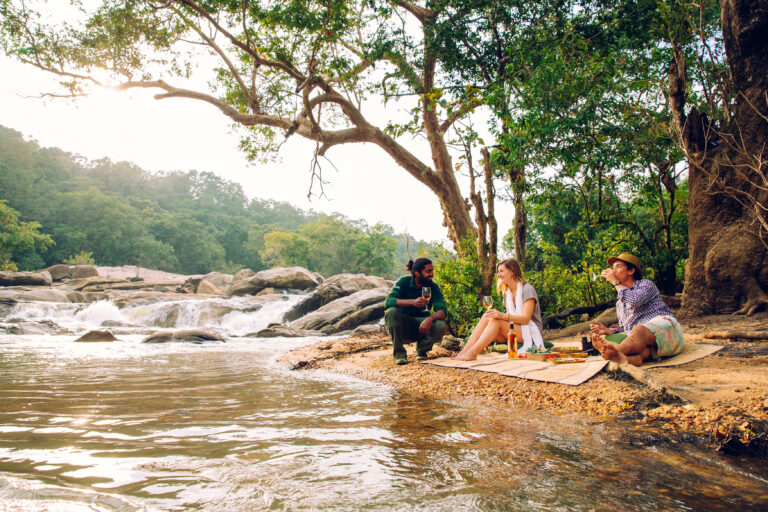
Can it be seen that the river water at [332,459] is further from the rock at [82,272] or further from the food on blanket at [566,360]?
the rock at [82,272]

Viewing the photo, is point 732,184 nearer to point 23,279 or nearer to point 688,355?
point 688,355

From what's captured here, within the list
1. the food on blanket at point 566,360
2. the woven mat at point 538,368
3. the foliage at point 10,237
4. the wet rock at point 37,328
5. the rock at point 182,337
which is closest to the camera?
the woven mat at point 538,368

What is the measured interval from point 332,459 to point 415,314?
3673 millimetres

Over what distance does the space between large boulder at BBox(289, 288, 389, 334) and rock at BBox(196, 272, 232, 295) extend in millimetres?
15517

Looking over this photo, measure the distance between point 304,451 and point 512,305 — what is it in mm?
3713

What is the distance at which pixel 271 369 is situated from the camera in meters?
6.36

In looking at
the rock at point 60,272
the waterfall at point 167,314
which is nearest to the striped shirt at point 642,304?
the waterfall at point 167,314

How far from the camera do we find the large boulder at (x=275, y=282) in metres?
31.0

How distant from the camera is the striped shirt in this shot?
4562mm

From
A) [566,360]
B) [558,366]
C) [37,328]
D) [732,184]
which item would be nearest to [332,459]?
[558,366]

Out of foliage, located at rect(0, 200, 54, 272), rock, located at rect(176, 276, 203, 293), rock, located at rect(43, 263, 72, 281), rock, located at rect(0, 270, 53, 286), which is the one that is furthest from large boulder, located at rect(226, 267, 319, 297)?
foliage, located at rect(0, 200, 54, 272)

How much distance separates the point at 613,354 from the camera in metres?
4.23

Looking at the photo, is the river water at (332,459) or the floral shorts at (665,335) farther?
the floral shorts at (665,335)

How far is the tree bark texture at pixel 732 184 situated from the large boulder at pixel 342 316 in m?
→ 12.2
